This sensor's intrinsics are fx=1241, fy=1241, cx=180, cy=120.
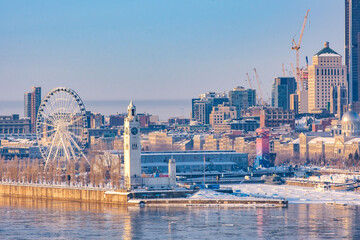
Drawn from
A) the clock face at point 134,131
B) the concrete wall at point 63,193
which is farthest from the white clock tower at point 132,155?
the concrete wall at point 63,193

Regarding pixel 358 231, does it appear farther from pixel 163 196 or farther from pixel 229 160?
pixel 229 160

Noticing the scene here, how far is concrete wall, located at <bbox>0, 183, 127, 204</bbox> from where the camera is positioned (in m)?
139

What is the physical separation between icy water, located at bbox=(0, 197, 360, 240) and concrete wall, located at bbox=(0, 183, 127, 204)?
3.13m

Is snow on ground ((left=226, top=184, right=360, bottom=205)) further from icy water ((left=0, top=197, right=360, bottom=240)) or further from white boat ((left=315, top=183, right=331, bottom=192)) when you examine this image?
icy water ((left=0, top=197, right=360, bottom=240))

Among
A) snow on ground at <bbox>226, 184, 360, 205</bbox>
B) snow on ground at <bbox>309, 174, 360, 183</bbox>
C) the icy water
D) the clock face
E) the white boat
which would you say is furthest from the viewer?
snow on ground at <bbox>309, 174, 360, 183</bbox>

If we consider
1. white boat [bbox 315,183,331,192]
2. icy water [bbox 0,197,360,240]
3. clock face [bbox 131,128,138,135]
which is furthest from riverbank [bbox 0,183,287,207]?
white boat [bbox 315,183,331,192]

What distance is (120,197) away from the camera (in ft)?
450

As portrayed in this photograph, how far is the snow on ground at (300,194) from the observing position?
5405 inches

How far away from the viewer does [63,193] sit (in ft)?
491

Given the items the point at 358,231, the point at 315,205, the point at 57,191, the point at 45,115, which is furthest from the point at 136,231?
the point at 45,115

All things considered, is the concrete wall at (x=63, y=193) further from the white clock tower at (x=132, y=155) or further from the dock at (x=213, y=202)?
the dock at (x=213, y=202)

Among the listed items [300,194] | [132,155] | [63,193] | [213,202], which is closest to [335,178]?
[300,194]

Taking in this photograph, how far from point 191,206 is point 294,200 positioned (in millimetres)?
12707

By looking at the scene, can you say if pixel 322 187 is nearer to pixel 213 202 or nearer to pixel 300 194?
pixel 300 194
